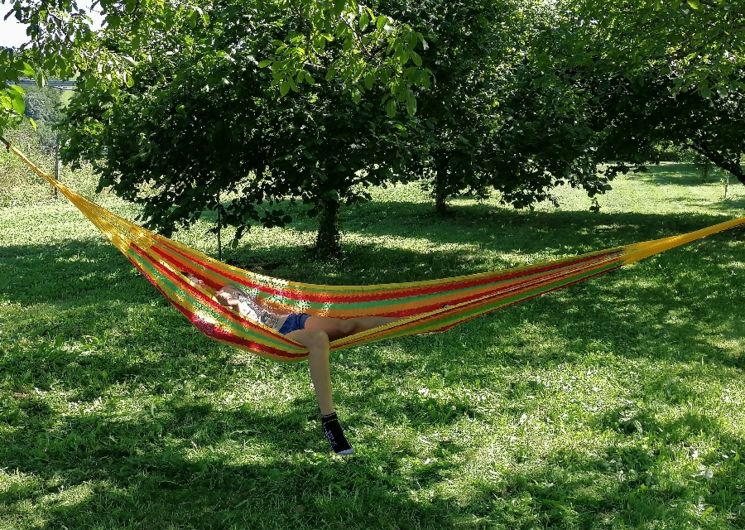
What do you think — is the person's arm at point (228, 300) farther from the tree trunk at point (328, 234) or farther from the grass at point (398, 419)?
the tree trunk at point (328, 234)

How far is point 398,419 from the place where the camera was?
3.58 m

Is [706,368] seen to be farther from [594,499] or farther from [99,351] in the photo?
[99,351]

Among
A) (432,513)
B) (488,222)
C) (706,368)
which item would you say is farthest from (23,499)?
(488,222)

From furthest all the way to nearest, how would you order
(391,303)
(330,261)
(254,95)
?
(330,261)
(254,95)
(391,303)

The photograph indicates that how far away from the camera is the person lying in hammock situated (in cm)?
299

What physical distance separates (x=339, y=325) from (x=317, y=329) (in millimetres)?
128

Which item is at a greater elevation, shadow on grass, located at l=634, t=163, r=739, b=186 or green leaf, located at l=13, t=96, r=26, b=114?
shadow on grass, located at l=634, t=163, r=739, b=186

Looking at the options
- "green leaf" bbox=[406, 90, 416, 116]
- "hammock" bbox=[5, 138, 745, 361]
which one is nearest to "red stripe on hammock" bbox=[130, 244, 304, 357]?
"hammock" bbox=[5, 138, 745, 361]

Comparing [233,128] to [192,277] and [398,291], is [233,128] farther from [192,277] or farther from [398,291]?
[398,291]

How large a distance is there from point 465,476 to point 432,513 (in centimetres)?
33

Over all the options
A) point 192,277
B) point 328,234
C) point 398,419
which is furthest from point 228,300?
point 328,234

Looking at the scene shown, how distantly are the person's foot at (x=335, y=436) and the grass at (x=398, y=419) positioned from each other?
12 centimetres

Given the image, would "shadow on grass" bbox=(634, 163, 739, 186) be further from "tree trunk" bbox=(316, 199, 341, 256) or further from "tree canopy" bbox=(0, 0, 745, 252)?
"tree trunk" bbox=(316, 199, 341, 256)

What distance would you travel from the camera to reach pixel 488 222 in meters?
11.3
